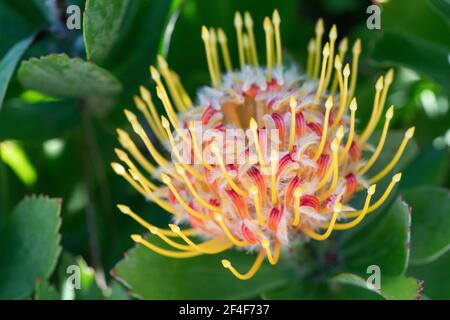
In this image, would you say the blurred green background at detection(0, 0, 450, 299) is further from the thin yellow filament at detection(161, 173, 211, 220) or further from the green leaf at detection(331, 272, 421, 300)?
the thin yellow filament at detection(161, 173, 211, 220)

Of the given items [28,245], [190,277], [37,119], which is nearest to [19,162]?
[37,119]

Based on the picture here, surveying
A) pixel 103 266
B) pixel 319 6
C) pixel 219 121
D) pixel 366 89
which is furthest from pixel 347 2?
pixel 103 266

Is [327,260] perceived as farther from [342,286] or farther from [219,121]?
[219,121]

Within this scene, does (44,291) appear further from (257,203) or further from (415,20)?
(415,20)

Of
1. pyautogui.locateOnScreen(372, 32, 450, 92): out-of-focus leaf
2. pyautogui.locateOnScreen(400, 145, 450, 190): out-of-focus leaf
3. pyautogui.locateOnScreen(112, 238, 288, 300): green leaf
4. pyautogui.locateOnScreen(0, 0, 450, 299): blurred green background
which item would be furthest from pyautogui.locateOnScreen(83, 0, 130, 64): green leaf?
pyautogui.locateOnScreen(400, 145, 450, 190): out-of-focus leaf

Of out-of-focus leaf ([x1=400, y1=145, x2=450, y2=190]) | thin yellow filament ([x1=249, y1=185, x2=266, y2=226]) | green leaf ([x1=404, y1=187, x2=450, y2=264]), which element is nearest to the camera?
thin yellow filament ([x1=249, y1=185, x2=266, y2=226])

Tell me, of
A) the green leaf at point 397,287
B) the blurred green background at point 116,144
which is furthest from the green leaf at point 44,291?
the green leaf at point 397,287

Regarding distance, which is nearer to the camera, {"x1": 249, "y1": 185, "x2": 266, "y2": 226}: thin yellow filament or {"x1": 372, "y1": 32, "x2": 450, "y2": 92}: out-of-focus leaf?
{"x1": 249, "y1": 185, "x2": 266, "y2": 226}: thin yellow filament
